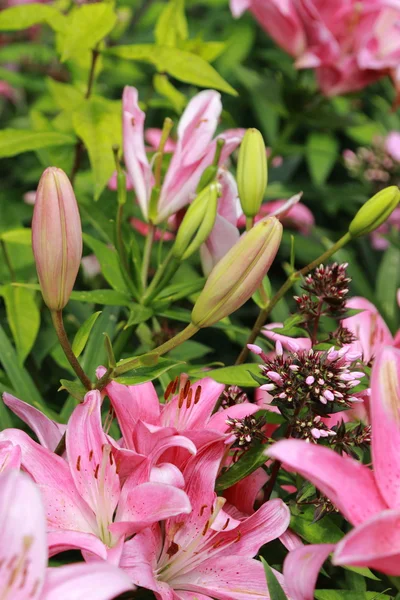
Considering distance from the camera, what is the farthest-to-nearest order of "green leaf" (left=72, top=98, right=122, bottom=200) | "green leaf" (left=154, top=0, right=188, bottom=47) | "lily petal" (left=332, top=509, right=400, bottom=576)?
"green leaf" (left=154, top=0, right=188, bottom=47), "green leaf" (left=72, top=98, right=122, bottom=200), "lily petal" (left=332, top=509, right=400, bottom=576)

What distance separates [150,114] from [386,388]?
77 centimetres

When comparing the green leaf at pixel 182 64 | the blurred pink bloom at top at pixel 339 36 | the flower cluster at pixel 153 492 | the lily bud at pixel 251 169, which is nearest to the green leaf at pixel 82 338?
the flower cluster at pixel 153 492

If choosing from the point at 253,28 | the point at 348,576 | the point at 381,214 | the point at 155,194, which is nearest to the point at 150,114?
the point at 253,28

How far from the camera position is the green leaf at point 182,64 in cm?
67

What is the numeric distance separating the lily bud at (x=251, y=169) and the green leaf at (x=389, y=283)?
39 centimetres

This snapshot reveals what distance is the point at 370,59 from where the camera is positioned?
88 centimetres

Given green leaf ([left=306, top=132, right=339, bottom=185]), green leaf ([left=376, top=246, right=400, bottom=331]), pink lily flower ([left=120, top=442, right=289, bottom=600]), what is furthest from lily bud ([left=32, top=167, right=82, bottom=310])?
green leaf ([left=306, top=132, right=339, bottom=185])

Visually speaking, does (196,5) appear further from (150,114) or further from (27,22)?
(27,22)

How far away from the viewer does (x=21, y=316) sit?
0.62 metres

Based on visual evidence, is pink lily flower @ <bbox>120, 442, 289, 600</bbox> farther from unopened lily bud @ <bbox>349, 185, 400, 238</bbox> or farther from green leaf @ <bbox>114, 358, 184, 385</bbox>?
unopened lily bud @ <bbox>349, 185, 400, 238</bbox>

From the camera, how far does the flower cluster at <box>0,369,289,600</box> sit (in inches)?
15.6

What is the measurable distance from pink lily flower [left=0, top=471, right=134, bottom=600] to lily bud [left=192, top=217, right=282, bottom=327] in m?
0.15

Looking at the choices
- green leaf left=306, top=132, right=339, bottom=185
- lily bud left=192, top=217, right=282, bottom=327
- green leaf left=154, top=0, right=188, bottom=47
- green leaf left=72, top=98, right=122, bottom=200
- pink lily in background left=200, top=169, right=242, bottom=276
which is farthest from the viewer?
green leaf left=306, top=132, right=339, bottom=185

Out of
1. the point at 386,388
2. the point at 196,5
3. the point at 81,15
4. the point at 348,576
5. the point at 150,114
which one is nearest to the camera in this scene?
the point at 386,388
